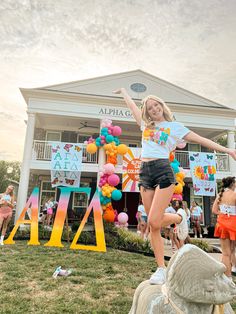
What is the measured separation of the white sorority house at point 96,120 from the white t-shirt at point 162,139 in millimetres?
9799

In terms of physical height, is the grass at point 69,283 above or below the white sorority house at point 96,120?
below

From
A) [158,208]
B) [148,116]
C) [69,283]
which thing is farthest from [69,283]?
[148,116]

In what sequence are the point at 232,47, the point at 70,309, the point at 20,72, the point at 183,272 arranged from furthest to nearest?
1. the point at 20,72
2. the point at 232,47
3. the point at 70,309
4. the point at 183,272

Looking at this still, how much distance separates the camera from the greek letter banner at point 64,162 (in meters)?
11.6

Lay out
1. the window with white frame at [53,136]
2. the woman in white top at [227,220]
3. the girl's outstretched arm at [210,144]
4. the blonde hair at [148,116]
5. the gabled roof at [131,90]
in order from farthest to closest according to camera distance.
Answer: the window with white frame at [53,136] → the gabled roof at [131,90] → the woman in white top at [227,220] → the blonde hair at [148,116] → the girl's outstretched arm at [210,144]

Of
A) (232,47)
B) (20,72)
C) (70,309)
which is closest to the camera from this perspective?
(70,309)

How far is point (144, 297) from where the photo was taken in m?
1.49

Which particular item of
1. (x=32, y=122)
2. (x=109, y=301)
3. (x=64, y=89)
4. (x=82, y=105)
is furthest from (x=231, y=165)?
(x=109, y=301)

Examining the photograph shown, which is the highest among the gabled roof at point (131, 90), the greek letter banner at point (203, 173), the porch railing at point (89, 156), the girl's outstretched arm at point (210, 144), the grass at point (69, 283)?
the gabled roof at point (131, 90)

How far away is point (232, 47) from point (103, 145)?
5.74 meters

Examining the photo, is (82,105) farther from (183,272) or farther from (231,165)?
(183,272)

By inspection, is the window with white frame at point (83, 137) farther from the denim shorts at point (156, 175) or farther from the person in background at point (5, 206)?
the denim shorts at point (156, 175)

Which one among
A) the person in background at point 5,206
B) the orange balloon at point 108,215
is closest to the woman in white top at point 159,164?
the person in background at point 5,206

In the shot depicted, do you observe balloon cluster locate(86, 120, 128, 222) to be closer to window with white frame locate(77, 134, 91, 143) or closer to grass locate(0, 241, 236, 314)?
grass locate(0, 241, 236, 314)
